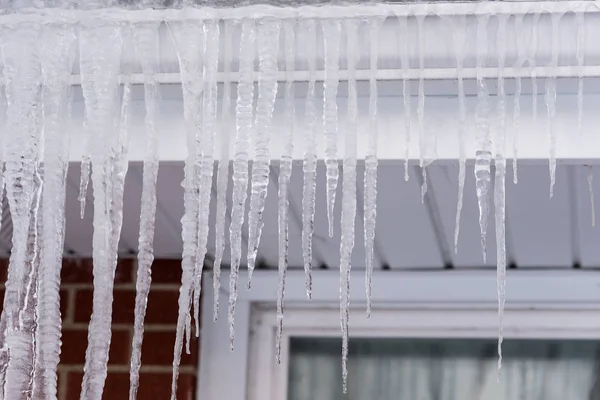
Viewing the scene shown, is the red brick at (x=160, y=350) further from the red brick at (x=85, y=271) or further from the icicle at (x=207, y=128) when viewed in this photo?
the icicle at (x=207, y=128)

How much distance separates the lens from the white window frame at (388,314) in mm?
2820

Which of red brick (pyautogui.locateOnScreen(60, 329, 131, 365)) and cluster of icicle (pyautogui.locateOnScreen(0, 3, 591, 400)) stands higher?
cluster of icicle (pyautogui.locateOnScreen(0, 3, 591, 400))

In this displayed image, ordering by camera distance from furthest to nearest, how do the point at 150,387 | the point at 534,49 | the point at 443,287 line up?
the point at 443,287
the point at 150,387
the point at 534,49

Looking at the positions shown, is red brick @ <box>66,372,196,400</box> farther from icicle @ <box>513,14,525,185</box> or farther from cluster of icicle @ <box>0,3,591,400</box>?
icicle @ <box>513,14,525,185</box>

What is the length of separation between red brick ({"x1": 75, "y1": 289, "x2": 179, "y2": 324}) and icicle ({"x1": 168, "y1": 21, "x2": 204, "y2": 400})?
836 mm

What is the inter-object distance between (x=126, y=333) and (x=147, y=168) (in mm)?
927

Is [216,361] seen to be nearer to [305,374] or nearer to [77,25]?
[305,374]

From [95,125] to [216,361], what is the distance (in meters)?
1.07

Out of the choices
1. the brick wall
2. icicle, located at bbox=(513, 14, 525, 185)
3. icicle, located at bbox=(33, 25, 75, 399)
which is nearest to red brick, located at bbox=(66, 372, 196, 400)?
the brick wall

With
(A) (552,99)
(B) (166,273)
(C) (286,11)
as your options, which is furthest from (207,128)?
(B) (166,273)

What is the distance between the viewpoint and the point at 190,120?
1.92 metres

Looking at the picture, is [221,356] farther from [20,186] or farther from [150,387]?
[20,186]

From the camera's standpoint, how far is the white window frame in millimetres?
2820

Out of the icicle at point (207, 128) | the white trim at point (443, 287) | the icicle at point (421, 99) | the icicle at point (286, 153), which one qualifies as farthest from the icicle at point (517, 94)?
the white trim at point (443, 287)
